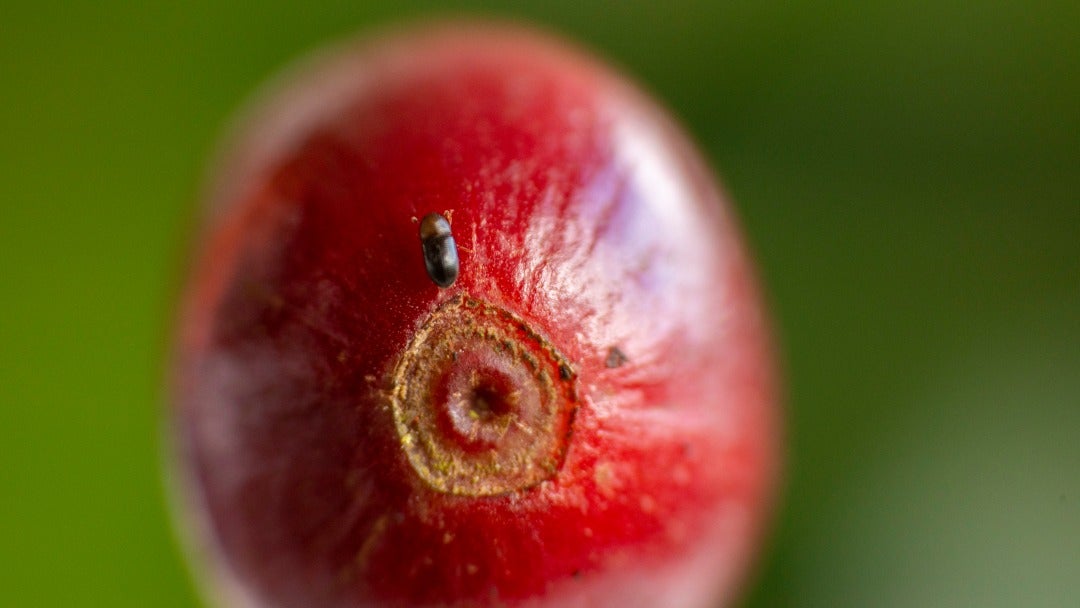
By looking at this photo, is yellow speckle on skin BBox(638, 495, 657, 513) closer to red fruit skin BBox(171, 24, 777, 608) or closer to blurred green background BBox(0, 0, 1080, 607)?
red fruit skin BBox(171, 24, 777, 608)

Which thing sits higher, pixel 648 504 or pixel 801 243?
pixel 801 243

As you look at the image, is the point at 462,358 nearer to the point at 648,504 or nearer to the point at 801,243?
the point at 648,504

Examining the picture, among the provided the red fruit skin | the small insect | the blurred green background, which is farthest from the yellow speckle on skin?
the blurred green background

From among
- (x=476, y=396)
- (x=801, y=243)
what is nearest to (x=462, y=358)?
(x=476, y=396)

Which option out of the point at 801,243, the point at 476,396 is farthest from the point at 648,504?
the point at 801,243

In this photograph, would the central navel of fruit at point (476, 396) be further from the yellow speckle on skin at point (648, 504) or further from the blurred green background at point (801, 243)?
the blurred green background at point (801, 243)

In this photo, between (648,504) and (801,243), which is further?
(801,243)

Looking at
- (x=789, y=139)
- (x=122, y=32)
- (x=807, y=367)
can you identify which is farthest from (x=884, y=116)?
(x=122, y=32)
